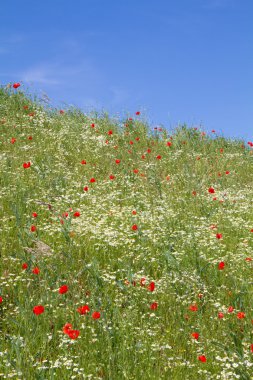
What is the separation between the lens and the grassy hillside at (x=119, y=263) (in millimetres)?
3777

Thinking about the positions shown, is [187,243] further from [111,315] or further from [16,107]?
[16,107]

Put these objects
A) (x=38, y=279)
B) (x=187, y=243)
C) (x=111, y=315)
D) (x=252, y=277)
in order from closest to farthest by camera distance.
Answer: (x=111, y=315), (x=38, y=279), (x=252, y=277), (x=187, y=243)

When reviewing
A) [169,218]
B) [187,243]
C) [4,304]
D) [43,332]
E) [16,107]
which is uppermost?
[16,107]

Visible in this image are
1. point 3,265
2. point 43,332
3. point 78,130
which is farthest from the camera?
point 78,130

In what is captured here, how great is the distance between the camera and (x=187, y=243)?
6074mm

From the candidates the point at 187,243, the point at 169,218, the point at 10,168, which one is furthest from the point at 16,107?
the point at 187,243

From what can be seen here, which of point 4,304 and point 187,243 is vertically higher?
point 187,243

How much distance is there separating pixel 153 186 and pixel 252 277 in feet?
12.0

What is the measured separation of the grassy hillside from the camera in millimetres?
3777

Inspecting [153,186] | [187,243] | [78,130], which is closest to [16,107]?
[78,130]

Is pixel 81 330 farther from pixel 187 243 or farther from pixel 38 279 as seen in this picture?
pixel 187 243

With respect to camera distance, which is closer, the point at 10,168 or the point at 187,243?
the point at 187,243

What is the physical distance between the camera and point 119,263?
5371mm

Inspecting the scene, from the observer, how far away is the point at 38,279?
4805mm
